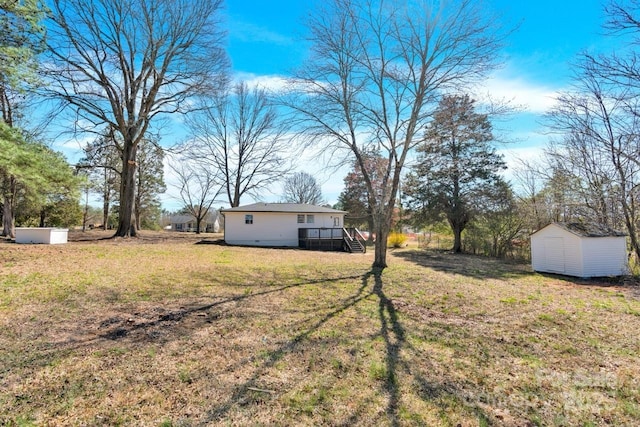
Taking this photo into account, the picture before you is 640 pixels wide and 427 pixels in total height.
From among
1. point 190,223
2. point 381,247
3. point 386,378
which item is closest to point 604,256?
point 381,247

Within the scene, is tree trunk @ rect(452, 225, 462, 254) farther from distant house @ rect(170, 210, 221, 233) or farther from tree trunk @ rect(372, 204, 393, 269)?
distant house @ rect(170, 210, 221, 233)

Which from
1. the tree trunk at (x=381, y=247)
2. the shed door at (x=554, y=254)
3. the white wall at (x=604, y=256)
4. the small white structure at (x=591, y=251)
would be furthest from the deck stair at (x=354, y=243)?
the white wall at (x=604, y=256)

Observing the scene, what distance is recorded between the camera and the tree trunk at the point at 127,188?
1536 cm

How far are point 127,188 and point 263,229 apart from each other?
27.6 ft

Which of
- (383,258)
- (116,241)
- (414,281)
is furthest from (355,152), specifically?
(116,241)

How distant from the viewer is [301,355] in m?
3.76

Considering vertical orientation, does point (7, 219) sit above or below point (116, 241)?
above

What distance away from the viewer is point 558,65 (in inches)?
345

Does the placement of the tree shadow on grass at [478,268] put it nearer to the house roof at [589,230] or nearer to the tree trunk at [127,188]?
the house roof at [589,230]

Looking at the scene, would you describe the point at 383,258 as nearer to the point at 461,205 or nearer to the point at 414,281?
the point at 414,281

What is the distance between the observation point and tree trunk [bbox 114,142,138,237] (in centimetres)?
1536

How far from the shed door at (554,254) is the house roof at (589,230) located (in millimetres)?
549

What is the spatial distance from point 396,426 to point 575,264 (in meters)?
12.9

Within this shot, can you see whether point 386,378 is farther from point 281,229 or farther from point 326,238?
point 281,229
